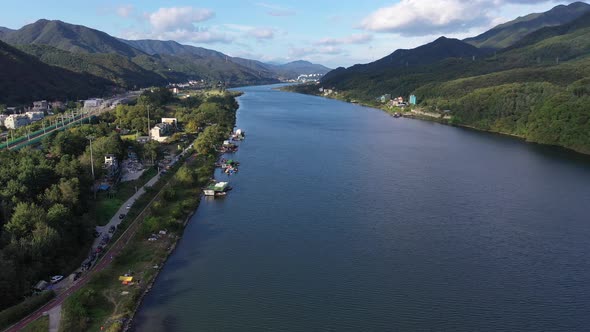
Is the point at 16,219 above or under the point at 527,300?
above

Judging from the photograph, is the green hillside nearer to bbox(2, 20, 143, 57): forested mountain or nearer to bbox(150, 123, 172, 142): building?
bbox(150, 123, 172, 142): building

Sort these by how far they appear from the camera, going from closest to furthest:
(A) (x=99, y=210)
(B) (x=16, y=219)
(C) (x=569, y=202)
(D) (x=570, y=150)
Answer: (B) (x=16, y=219) → (A) (x=99, y=210) → (C) (x=569, y=202) → (D) (x=570, y=150)

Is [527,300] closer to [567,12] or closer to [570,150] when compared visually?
[570,150]

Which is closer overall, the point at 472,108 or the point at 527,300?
the point at 527,300

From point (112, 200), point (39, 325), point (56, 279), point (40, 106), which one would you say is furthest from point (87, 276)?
point (40, 106)

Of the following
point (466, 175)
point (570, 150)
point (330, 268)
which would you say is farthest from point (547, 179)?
point (330, 268)

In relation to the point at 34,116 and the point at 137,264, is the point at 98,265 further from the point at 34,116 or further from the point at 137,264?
the point at 34,116

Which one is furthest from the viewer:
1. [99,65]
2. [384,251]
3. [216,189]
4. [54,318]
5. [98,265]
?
[99,65]

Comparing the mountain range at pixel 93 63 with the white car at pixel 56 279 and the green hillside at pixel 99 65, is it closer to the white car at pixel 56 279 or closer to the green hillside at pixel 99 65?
the green hillside at pixel 99 65
